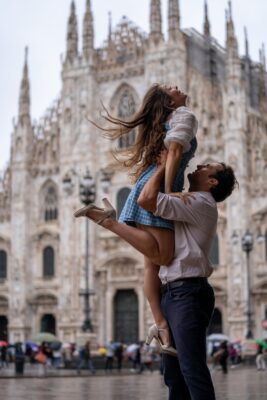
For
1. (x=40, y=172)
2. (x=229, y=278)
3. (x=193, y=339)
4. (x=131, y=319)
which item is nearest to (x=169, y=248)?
(x=193, y=339)

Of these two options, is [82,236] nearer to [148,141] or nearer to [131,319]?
[131,319]

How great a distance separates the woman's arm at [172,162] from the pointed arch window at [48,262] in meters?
38.2

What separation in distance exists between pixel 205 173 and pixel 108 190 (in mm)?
34447

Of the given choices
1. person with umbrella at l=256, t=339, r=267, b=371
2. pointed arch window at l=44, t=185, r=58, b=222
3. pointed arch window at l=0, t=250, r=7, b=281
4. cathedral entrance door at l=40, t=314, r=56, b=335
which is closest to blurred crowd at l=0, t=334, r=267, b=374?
person with umbrella at l=256, t=339, r=267, b=371

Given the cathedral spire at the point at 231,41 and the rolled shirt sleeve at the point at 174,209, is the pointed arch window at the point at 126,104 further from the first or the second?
the rolled shirt sleeve at the point at 174,209

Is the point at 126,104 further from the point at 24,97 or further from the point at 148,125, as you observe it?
the point at 148,125

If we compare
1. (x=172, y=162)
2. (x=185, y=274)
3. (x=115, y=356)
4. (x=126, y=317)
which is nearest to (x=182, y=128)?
(x=172, y=162)

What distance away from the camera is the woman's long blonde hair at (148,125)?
4301 millimetres

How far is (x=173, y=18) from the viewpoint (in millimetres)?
40719

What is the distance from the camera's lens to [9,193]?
43781 millimetres

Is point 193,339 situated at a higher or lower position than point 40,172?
lower

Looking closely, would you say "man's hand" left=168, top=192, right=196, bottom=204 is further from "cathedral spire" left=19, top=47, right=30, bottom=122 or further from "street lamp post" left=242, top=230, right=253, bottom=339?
"cathedral spire" left=19, top=47, right=30, bottom=122

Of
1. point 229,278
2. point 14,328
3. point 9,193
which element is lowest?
point 14,328

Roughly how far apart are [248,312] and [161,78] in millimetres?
14739
